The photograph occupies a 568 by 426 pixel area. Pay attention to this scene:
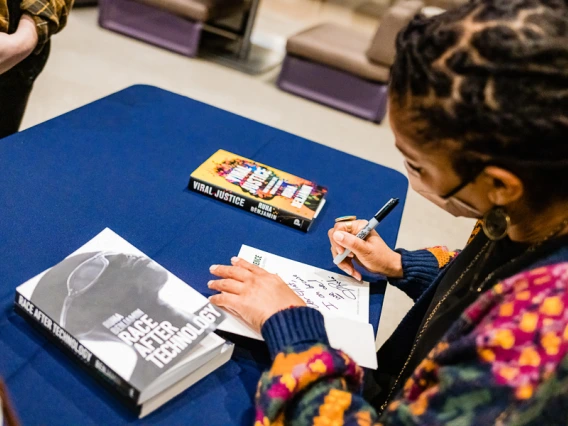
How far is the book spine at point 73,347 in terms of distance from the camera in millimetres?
605

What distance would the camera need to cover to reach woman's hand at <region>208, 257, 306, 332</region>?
Result: 730mm

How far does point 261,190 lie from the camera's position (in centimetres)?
109

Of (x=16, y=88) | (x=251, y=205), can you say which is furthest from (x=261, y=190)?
(x=16, y=88)

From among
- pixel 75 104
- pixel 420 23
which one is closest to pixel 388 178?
pixel 420 23

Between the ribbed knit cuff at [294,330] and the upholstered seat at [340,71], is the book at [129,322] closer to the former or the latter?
the ribbed knit cuff at [294,330]

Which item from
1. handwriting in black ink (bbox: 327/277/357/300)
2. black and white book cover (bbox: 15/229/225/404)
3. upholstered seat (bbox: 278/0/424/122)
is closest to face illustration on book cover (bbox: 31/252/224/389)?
black and white book cover (bbox: 15/229/225/404)

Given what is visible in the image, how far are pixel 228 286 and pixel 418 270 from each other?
40 centimetres

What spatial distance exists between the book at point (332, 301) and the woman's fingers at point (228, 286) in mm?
37

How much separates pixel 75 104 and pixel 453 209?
2428mm

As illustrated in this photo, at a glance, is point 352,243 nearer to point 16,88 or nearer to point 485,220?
point 485,220

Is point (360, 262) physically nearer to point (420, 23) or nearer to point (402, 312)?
point (420, 23)

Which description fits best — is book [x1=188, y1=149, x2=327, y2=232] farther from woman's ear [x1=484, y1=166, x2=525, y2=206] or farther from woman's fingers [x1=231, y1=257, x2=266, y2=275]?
woman's ear [x1=484, y1=166, x2=525, y2=206]

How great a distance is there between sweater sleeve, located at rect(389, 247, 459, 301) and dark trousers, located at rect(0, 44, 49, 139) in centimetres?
107

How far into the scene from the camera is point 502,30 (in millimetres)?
504
